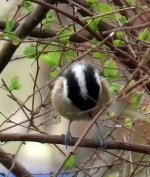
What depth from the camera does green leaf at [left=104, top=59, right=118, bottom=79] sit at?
72.1 inches

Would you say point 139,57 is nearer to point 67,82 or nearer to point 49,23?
point 67,82

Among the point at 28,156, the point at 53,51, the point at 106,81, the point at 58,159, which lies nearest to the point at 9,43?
the point at 53,51

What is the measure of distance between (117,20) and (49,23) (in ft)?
1.00

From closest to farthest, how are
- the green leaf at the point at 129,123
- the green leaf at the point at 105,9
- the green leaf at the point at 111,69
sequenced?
1. the green leaf at the point at 105,9
2. the green leaf at the point at 111,69
3. the green leaf at the point at 129,123

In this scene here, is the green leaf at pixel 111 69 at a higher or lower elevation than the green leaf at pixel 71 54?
lower

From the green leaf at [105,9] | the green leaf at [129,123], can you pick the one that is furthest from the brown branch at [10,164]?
the green leaf at [105,9]

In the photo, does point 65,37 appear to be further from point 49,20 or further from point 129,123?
point 129,123

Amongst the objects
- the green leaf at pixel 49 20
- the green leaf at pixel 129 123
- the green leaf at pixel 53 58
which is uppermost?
the green leaf at pixel 49 20

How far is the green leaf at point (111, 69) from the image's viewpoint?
1.83 m

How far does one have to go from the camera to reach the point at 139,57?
1.66m

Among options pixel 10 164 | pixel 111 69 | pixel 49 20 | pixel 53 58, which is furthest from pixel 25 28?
pixel 10 164

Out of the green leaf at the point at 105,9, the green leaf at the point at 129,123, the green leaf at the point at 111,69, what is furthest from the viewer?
the green leaf at the point at 129,123

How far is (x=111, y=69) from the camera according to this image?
6.07ft

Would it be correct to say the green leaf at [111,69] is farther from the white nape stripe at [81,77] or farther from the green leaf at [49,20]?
the green leaf at [49,20]
